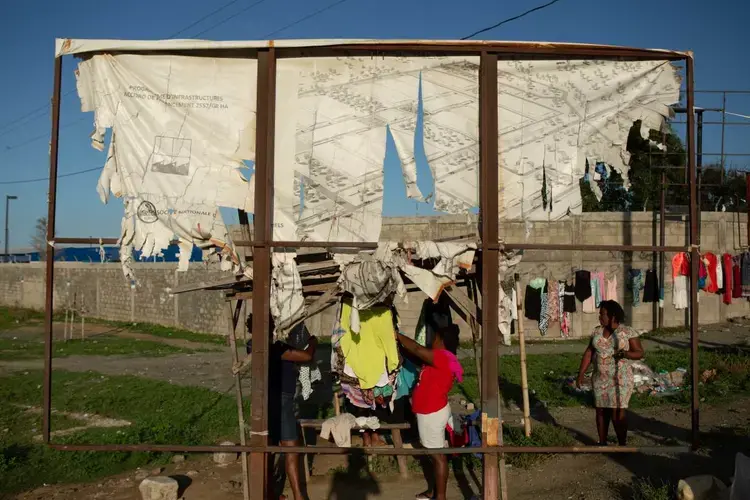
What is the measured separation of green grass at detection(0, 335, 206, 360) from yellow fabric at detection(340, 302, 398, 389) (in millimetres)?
11940

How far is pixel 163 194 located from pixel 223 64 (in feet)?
3.46

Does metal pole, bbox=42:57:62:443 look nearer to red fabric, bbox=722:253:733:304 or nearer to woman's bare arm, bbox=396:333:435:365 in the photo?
woman's bare arm, bbox=396:333:435:365

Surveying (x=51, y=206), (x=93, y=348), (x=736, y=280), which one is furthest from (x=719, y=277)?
(x=93, y=348)

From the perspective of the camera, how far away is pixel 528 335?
1584cm

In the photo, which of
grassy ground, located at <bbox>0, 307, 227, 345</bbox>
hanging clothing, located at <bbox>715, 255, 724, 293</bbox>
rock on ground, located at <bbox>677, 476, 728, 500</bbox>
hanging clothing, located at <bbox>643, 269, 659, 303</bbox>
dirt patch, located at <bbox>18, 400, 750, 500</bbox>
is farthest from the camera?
grassy ground, located at <bbox>0, 307, 227, 345</bbox>

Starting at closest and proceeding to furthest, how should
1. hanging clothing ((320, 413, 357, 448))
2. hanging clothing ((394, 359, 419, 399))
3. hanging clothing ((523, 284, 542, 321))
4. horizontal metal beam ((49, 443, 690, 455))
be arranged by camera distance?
horizontal metal beam ((49, 443, 690, 455))
hanging clothing ((320, 413, 357, 448))
hanging clothing ((394, 359, 419, 399))
hanging clothing ((523, 284, 542, 321))

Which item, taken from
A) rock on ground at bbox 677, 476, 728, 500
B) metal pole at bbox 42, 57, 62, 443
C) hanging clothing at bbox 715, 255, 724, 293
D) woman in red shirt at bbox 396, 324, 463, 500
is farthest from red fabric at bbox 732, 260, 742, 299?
metal pole at bbox 42, 57, 62, 443

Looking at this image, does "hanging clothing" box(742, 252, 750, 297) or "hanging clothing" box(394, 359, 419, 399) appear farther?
"hanging clothing" box(742, 252, 750, 297)

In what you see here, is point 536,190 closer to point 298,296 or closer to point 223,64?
point 298,296

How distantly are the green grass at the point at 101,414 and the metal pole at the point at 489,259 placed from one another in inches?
166

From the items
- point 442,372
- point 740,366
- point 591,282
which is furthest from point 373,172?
point 740,366

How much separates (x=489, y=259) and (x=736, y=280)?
9.78 meters

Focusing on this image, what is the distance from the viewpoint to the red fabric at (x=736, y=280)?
39.0ft

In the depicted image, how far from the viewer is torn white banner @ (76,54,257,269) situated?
453cm
